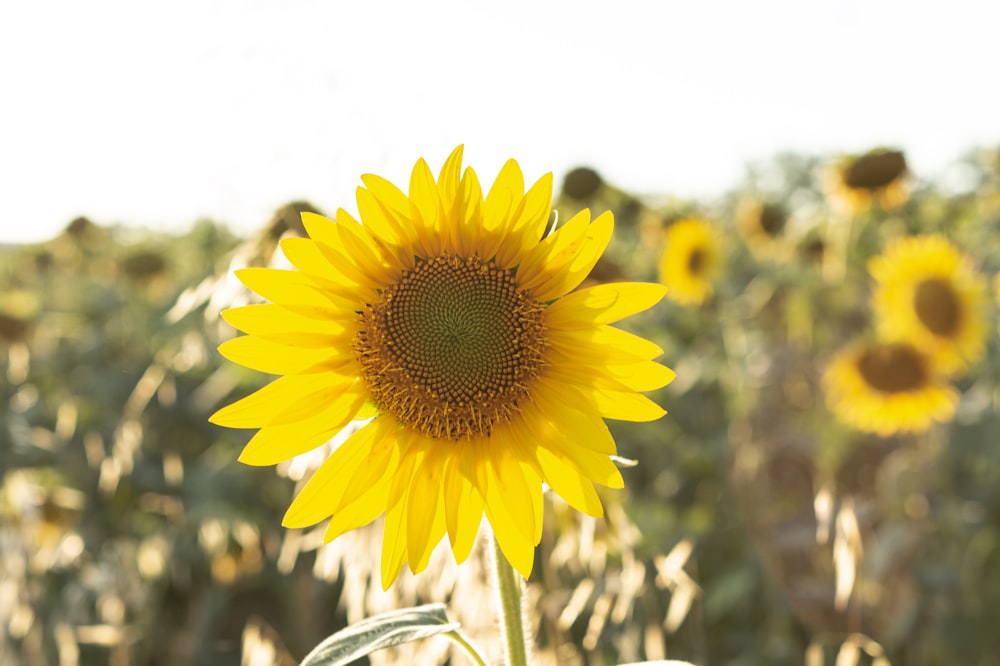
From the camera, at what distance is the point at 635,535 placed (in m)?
1.67

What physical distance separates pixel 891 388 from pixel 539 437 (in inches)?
133

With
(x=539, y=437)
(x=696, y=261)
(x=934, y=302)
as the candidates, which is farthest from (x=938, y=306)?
(x=539, y=437)

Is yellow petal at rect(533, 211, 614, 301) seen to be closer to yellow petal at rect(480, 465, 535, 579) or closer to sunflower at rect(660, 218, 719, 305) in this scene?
yellow petal at rect(480, 465, 535, 579)

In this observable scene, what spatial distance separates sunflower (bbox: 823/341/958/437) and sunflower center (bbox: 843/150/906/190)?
1.16m

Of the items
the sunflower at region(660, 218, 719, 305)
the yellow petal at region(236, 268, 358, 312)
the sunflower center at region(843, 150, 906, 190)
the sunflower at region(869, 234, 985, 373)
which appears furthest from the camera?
the sunflower at region(660, 218, 719, 305)

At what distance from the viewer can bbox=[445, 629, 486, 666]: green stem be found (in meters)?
1.07

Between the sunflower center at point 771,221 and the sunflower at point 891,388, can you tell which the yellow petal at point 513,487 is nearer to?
the sunflower at point 891,388

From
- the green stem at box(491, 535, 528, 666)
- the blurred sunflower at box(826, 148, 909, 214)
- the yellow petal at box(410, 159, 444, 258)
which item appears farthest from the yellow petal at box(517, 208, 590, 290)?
the blurred sunflower at box(826, 148, 909, 214)

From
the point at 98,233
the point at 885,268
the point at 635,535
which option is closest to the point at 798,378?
the point at 885,268

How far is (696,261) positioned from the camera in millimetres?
5211

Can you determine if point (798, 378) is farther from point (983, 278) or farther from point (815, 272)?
point (983, 278)

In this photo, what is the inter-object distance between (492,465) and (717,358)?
4.14 m

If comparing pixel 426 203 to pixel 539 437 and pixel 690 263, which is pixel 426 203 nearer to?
pixel 539 437

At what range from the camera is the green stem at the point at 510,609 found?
3.41 feet
